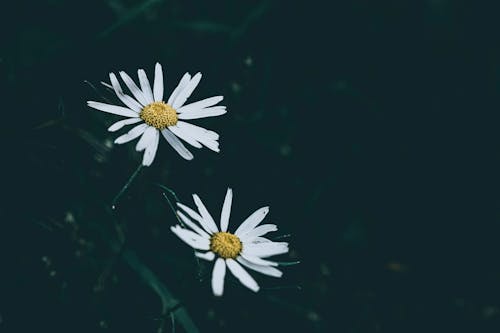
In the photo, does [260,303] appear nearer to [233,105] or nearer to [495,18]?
[233,105]

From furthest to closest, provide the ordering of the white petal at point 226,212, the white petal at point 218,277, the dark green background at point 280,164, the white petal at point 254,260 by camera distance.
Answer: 1. the dark green background at point 280,164
2. the white petal at point 226,212
3. the white petal at point 254,260
4. the white petal at point 218,277

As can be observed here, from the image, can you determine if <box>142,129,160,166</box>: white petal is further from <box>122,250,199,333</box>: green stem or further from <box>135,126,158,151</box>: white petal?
<box>122,250,199,333</box>: green stem

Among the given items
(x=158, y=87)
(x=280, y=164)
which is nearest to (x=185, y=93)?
(x=158, y=87)

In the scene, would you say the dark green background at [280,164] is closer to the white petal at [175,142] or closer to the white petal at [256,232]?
the white petal at [256,232]

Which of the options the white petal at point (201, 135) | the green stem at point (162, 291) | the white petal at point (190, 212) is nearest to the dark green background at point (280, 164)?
the green stem at point (162, 291)

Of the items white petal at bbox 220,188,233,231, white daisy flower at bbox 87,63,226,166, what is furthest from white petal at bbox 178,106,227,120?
white petal at bbox 220,188,233,231

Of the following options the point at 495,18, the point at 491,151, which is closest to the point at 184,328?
the point at 491,151
